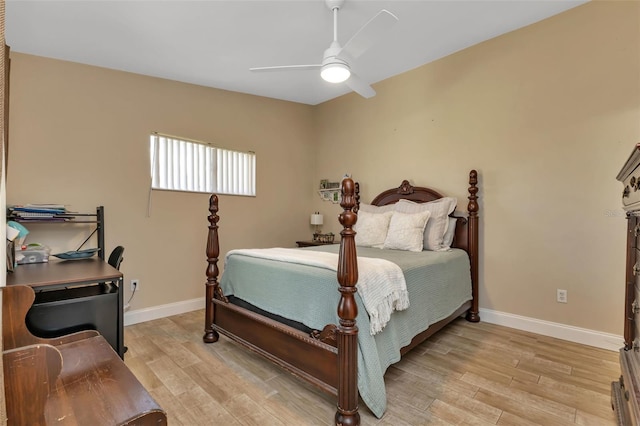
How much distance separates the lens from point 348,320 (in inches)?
62.9

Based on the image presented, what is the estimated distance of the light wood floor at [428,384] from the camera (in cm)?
167

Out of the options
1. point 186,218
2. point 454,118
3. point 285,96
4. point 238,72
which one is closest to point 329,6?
point 238,72

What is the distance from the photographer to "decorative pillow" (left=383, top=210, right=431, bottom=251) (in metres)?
3.02

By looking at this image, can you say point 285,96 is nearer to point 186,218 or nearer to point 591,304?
point 186,218

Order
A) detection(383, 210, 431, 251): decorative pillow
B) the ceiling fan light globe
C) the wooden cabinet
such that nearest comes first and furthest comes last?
the wooden cabinet → the ceiling fan light globe → detection(383, 210, 431, 251): decorative pillow

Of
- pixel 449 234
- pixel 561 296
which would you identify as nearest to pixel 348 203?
pixel 449 234

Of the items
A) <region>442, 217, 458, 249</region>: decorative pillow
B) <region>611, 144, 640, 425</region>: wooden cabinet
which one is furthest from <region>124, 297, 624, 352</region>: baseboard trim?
<region>611, 144, 640, 425</region>: wooden cabinet

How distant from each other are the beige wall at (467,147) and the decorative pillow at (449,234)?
291mm

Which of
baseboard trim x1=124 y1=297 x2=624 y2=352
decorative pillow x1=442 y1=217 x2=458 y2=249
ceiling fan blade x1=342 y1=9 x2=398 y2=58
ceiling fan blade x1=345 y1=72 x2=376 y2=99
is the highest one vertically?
ceiling fan blade x1=342 y1=9 x2=398 y2=58

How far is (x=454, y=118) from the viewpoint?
3.33 m

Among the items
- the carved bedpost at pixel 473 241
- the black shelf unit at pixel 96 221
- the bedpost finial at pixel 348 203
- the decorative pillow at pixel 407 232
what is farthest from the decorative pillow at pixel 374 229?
the black shelf unit at pixel 96 221

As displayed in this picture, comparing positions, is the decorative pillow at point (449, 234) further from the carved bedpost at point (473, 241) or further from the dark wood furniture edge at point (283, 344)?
the dark wood furniture edge at point (283, 344)

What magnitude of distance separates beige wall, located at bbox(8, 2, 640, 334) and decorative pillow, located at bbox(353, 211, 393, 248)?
2.05 feet

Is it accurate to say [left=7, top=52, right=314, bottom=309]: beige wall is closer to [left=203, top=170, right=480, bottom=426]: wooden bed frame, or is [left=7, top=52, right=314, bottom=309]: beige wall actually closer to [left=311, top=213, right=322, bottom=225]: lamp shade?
[left=311, top=213, right=322, bottom=225]: lamp shade
